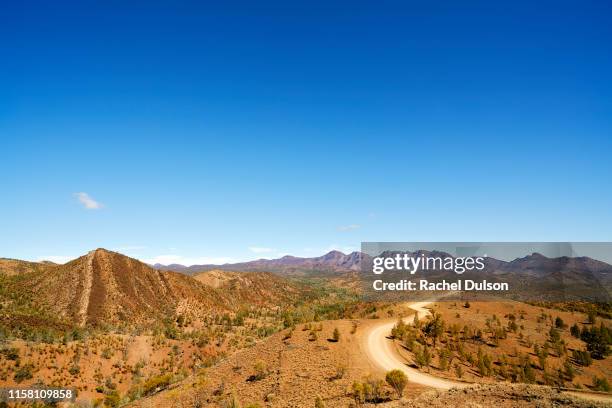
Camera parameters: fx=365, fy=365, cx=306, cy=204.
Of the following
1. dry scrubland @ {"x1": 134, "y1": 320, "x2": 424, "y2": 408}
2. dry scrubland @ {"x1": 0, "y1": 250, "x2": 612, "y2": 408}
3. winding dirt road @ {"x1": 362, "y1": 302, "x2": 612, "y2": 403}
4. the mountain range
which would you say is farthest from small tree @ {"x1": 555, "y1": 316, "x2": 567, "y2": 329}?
the mountain range

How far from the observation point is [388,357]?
27.8 m

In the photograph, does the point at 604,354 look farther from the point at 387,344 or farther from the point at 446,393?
the point at 446,393

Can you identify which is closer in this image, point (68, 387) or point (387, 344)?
point (387, 344)

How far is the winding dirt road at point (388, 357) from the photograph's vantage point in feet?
72.9

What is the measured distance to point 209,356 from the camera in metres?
46.4

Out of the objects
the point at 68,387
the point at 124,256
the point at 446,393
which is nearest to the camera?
the point at 446,393

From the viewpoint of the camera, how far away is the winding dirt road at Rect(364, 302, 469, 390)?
72.9 ft

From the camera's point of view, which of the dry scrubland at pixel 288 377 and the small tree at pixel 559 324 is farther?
the small tree at pixel 559 324

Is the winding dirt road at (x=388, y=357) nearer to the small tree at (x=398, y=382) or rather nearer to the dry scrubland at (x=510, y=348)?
the dry scrubland at (x=510, y=348)

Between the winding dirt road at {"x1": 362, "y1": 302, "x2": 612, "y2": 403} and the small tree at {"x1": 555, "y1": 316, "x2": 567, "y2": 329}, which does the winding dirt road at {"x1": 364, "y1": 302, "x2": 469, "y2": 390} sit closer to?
the winding dirt road at {"x1": 362, "y1": 302, "x2": 612, "y2": 403}

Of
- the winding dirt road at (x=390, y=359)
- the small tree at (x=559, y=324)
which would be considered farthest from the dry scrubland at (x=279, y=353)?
the winding dirt road at (x=390, y=359)

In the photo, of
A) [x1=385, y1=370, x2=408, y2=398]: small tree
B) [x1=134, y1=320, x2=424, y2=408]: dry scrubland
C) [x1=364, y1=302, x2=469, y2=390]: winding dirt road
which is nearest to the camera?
[x1=385, y1=370, x2=408, y2=398]: small tree

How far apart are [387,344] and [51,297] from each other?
61.6 m

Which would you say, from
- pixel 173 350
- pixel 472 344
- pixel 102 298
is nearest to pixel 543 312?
pixel 472 344
